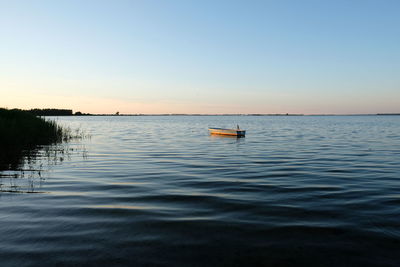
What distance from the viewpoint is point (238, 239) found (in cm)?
693

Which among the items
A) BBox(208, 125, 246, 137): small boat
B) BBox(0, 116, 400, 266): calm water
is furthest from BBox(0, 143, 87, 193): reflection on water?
BBox(208, 125, 246, 137): small boat

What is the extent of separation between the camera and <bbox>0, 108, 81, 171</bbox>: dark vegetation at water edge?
Answer: 20.9 m

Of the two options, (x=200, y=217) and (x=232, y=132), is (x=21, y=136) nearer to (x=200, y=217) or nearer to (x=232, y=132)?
(x=232, y=132)

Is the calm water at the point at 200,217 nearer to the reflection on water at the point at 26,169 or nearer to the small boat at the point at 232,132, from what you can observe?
the reflection on water at the point at 26,169

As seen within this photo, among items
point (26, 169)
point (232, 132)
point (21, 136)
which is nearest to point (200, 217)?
point (26, 169)

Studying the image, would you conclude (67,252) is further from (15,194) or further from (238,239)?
(15,194)

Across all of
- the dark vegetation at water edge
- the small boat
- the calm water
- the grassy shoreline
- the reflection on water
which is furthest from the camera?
the small boat

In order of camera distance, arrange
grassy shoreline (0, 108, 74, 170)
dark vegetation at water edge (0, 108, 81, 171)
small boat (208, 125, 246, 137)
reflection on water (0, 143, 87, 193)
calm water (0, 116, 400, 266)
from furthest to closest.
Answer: small boat (208, 125, 246, 137), grassy shoreline (0, 108, 74, 170), dark vegetation at water edge (0, 108, 81, 171), reflection on water (0, 143, 87, 193), calm water (0, 116, 400, 266)

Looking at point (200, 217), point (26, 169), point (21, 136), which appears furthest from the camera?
point (21, 136)

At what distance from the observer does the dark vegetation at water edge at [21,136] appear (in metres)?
20.9

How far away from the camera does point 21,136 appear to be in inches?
1145

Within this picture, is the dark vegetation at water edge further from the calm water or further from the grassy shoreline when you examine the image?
the calm water

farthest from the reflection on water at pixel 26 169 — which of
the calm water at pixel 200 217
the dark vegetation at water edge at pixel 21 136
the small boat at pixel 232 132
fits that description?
the small boat at pixel 232 132

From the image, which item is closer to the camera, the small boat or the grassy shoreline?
the grassy shoreline
